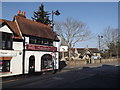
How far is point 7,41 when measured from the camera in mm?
15016

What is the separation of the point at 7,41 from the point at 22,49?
2125 mm

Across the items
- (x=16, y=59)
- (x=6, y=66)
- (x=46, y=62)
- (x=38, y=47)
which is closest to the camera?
(x=6, y=66)

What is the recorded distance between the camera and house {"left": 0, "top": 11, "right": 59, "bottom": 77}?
48.1ft

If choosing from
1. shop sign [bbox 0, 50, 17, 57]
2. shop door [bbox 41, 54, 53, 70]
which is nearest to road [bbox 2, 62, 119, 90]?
shop sign [bbox 0, 50, 17, 57]

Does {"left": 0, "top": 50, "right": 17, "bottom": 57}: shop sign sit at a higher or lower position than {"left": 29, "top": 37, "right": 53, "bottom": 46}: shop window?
lower

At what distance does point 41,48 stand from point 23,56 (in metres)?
3.26

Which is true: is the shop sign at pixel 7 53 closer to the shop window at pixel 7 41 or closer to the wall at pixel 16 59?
the wall at pixel 16 59

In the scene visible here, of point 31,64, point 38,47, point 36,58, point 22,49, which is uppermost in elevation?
point 38,47

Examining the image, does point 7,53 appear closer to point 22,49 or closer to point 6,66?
point 6,66

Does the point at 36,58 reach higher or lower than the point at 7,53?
lower

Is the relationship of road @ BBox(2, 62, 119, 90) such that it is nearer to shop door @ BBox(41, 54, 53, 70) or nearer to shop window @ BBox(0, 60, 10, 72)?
shop window @ BBox(0, 60, 10, 72)

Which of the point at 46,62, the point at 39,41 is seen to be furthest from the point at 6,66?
the point at 46,62

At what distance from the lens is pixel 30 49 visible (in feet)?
56.4

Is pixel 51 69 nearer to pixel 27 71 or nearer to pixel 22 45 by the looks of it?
Result: pixel 27 71
